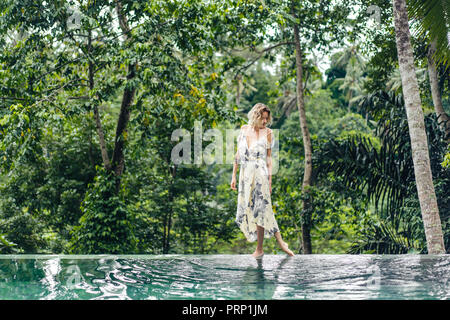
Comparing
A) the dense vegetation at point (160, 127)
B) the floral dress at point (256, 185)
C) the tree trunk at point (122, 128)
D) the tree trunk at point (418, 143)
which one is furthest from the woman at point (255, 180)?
the tree trunk at point (122, 128)

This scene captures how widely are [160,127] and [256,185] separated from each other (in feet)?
20.8

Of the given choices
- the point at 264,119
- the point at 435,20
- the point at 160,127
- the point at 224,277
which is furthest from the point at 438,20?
the point at 160,127

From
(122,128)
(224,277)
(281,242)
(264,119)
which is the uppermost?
(122,128)

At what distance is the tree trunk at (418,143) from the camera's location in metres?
5.97

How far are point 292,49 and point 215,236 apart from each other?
466 cm

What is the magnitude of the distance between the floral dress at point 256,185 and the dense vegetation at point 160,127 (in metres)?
2.71

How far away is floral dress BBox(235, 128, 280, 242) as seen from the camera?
4641mm

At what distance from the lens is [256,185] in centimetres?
467

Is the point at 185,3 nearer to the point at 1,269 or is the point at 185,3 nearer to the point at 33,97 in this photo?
the point at 33,97

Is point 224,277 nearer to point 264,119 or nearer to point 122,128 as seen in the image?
point 264,119

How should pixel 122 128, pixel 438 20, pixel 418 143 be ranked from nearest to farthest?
pixel 418 143 < pixel 438 20 < pixel 122 128

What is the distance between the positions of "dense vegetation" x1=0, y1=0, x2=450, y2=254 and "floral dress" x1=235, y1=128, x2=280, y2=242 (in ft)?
8.89

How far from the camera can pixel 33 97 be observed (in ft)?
25.3

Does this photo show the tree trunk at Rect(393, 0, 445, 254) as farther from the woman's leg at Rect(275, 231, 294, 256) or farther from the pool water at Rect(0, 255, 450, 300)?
the woman's leg at Rect(275, 231, 294, 256)
